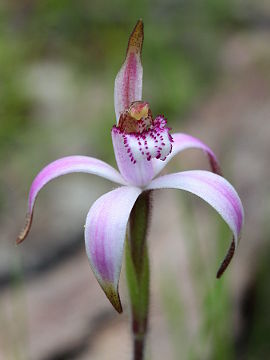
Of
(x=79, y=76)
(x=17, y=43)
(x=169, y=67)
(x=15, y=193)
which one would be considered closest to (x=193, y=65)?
(x=169, y=67)

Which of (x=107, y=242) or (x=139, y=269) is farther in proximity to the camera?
(x=139, y=269)

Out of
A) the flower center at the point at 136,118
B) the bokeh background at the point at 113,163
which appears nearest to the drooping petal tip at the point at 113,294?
the flower center at the point at 136,118

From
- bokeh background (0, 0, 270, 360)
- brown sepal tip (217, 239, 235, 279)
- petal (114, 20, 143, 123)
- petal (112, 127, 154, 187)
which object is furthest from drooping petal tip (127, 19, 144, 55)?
bokeh background (0, 0, 270, 360)

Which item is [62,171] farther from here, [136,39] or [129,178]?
[136,39]

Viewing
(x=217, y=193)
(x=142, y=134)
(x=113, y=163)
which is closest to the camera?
(x=217, y=193)

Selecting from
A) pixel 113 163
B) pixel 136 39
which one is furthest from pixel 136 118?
pixel 113 163

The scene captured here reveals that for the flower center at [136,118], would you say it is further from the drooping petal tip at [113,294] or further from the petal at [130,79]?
the drooping petal tip at [113,294]
